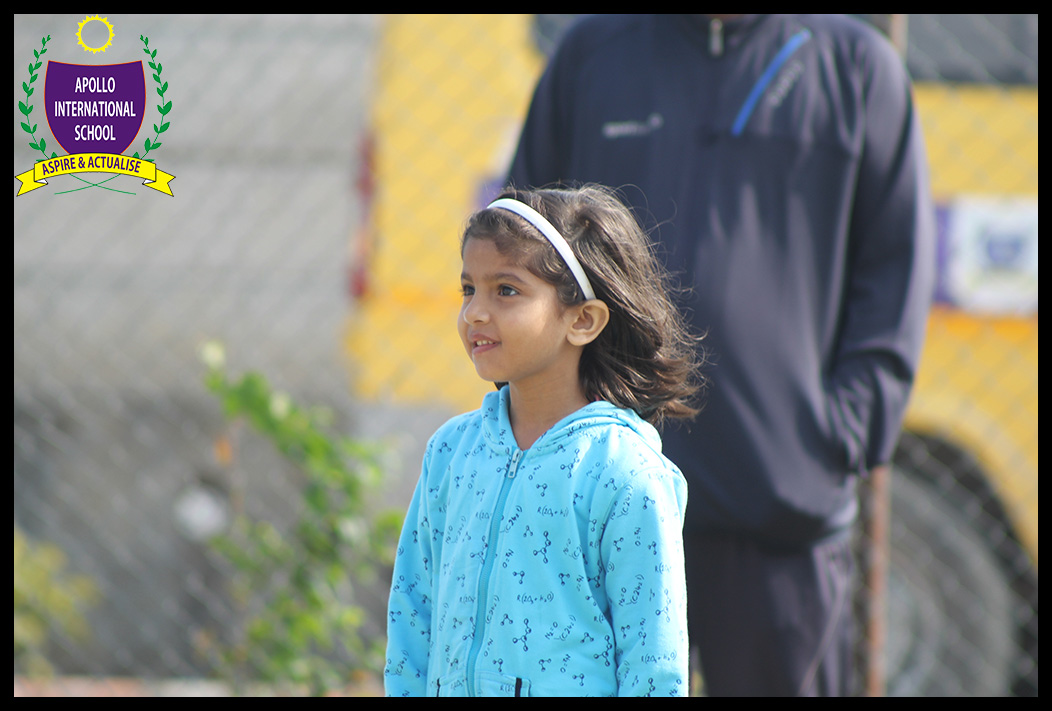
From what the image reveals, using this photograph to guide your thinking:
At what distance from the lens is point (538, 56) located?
10.3ft

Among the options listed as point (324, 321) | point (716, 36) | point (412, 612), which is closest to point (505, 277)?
point (412, 612)

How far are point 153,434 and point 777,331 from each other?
2.36 meters

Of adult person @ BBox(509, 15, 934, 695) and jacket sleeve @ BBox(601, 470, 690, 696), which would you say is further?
adult person @ BBox(509, 15, 934, 695)

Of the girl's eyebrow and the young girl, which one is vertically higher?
the girl's eyebrow

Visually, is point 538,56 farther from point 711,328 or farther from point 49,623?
point 49,623

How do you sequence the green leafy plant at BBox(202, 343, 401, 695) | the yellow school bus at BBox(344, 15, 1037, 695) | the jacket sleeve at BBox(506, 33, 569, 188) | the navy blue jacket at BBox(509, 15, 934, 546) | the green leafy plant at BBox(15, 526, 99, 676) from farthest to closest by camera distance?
the yellow school bus at BBox(344, 15, 1037, 695), the green leafy plant at BBox(15, 526, 99, 676), the green leafy plant at BBox(202, 343, 401, 695), the jacket sleeve at BBox(506, 33, 569, 188), the navy blue jacket at BBox(509, 15, 934, 546)

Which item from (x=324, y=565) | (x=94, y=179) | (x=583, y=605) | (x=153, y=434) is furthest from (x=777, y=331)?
(x=153, y=434)

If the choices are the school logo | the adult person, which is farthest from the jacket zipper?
the school logo

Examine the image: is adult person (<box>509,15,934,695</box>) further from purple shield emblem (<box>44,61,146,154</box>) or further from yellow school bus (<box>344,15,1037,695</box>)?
yellow school bus (<box>344,15,1037,695</box>)

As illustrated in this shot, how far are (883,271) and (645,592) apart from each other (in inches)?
33.7

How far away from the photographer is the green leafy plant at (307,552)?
2.39m

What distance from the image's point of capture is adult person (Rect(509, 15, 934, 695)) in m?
1.68

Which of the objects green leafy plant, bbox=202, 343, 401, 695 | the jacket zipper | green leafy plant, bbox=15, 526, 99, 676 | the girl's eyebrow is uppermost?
the girl's eyebrow

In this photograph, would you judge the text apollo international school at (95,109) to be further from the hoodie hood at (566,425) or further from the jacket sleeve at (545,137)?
the hoodie hood at (566,425)
